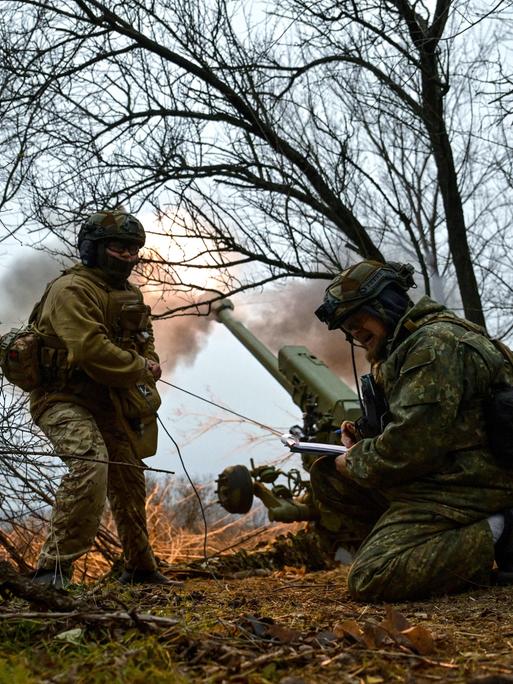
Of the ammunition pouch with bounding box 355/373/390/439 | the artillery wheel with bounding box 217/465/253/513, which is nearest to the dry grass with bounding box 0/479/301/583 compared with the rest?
the artillery wheel with bounding box 217/465/253/513

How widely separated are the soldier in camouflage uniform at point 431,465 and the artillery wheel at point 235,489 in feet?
9.23

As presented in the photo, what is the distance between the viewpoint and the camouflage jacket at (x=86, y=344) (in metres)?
5.16

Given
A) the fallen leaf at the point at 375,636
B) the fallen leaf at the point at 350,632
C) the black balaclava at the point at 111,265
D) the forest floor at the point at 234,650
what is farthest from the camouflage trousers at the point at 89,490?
the fallen leaf at the point at 375,636

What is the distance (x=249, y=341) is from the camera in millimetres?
9969

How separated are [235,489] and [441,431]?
11.0ft

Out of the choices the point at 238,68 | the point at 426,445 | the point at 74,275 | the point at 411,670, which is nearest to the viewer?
the point at 411,670

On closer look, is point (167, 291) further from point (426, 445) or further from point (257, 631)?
point (257, 631)

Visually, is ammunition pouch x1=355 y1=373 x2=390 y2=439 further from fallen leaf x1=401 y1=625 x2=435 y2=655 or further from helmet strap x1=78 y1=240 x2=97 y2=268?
fallen leaf x1=401 y1=625 x2=435 y2=655

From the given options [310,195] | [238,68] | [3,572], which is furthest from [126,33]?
[3,572]

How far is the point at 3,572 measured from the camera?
3035 millimetres

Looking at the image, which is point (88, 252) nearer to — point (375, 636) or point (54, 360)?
point (54, 360)

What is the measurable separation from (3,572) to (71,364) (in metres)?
2.22

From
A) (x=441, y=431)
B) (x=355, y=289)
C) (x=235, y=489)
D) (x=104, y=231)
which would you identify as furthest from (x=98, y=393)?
(x=235, y=489)

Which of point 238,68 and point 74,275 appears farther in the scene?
point 238,68
